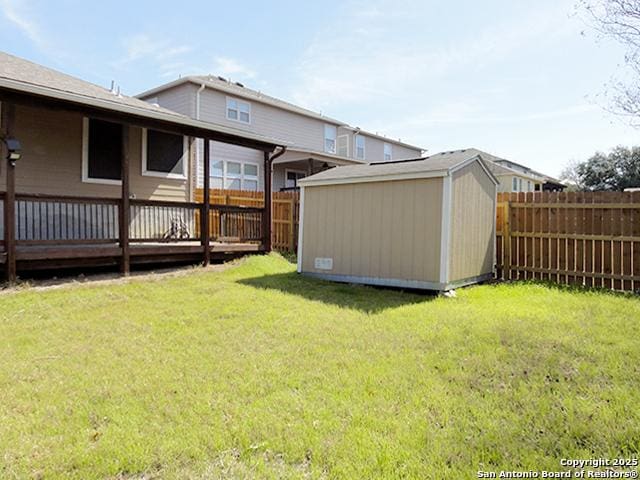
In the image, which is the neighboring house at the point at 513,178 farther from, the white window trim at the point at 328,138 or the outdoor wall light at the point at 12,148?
the outdoor wall light at the point at 12,148

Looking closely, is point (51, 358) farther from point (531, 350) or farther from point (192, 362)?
point (531, 350)

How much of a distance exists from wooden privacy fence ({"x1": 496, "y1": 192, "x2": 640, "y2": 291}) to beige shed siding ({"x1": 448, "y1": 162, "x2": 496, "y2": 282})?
16.8 inches

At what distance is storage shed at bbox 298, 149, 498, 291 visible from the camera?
662 centimetres

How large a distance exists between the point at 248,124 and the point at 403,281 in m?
12.2

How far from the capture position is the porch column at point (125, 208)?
7.33 m

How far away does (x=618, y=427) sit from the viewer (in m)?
2.50

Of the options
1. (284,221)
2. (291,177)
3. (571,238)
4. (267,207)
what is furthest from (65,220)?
(291,177)

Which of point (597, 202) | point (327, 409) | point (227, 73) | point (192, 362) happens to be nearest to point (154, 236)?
point (192, 362)

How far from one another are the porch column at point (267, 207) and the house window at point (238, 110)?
7.20 metres

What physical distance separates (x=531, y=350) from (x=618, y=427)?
1329mm

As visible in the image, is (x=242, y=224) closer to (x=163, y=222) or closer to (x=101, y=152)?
(x=163, y=222)

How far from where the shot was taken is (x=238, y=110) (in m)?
16.7

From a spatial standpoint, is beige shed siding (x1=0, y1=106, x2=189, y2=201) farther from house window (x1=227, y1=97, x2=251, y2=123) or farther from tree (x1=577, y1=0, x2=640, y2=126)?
tree (x1=577, y1=0, x2=640, y2=126)

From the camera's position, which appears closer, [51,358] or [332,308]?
[51,358]
